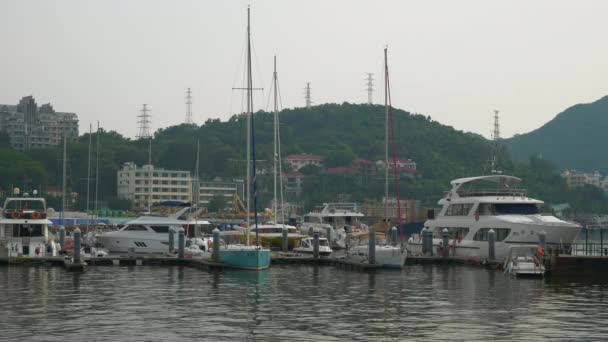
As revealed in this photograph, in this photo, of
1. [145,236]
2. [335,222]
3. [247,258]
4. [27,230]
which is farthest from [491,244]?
[335,222]

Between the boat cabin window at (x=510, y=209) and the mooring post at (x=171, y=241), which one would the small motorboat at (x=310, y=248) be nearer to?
the mooring post at (x=171, y=241)

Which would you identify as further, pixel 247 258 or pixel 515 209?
pixel 515 209

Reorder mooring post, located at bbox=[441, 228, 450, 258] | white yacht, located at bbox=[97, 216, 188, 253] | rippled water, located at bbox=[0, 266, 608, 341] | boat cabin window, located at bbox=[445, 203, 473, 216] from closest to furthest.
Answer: rippled water, located at bbox=[0, 266, 608, 341], mooring post, located at bbox=[441, 228, 450, 258], boat cabin window, located at bbox=[445, 203, 473, 216], white yacht, located at bbox=[97, 216, 188, 253]

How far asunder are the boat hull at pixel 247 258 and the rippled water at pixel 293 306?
84 cm

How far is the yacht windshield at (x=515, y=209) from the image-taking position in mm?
61106

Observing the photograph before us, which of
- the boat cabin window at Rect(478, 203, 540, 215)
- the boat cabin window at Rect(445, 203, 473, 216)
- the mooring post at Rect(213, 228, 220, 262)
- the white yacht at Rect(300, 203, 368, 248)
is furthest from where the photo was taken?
the white yacht at Rect(300, 203, 368, 248)

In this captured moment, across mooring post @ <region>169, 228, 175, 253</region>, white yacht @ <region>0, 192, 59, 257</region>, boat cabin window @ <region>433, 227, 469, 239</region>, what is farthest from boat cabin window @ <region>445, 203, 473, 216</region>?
white yacht @ <region>0, 192, 59, 257</region>

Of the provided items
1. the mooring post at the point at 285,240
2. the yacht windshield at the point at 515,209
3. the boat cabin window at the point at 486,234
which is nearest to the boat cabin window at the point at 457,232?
the boat cabin window at the point at 486,234

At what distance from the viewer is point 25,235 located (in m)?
60.1

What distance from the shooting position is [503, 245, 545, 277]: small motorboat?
4944 cm

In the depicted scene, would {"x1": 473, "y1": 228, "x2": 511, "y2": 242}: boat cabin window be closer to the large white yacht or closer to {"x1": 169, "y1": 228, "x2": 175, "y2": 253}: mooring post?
the large white yacht

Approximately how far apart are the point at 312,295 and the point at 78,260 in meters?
18.7

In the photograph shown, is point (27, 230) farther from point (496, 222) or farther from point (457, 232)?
point (496, 222)

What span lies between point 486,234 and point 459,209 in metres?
4.34
